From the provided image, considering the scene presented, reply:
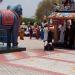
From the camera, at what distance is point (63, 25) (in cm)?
2155

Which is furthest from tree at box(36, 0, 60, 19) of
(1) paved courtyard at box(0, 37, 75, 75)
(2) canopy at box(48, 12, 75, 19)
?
(1) paved courtyard at box(0, 37, 75, 75)

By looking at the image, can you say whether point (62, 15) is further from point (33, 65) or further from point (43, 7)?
point (43, 7)

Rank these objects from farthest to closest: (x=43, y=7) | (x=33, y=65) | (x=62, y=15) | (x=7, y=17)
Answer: (x=43, y=7) < (x=62, y=15) < (x=7, y=17) < (x=33, y=65)

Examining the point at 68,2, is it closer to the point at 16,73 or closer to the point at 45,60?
the point at 45,60

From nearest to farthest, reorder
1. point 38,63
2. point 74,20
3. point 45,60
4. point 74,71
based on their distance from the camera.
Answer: point 74,71, point 38,63, point 45,60, point 74,20

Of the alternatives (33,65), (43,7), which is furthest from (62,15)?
(43,7)

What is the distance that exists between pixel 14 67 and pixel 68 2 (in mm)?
10359

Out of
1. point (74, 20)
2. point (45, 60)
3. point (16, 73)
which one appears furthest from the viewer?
point (74, 20)

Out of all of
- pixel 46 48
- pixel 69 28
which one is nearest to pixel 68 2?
pixel 69 28

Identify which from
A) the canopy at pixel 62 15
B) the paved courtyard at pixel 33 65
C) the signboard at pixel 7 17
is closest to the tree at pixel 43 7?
the canopy at pixel 62 15

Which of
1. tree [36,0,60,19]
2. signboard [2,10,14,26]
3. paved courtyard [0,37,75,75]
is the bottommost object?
paved courtyard [0,37,75,75]

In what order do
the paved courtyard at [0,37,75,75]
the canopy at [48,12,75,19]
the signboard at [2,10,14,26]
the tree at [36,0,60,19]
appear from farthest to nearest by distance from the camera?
the tree at [36,0,60,19], the canopy at [48,12,75,19], the signboard at [2,10,14,26], the paved courtyard at [0,37,75,75]

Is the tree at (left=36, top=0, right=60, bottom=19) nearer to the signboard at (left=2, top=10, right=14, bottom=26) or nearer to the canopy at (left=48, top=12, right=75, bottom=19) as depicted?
the canopy at (left=48, top=12, right=75, bottom=19)

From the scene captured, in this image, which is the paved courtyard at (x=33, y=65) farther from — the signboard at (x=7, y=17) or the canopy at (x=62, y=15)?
the canopy at (x=62, y=15)
